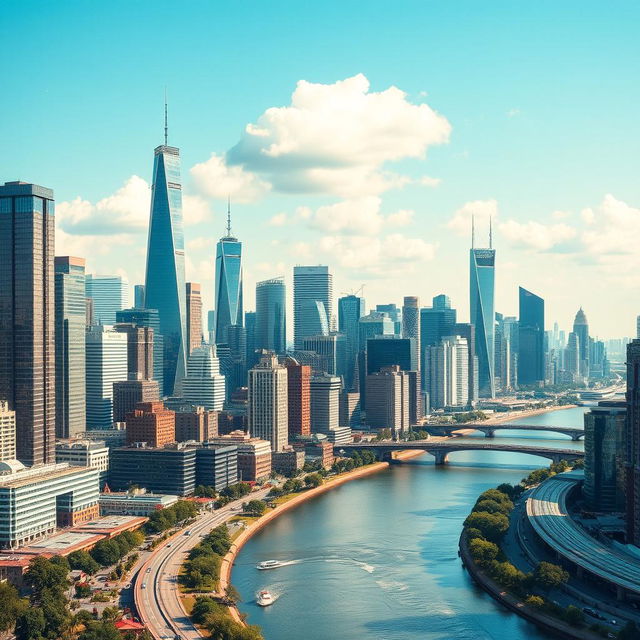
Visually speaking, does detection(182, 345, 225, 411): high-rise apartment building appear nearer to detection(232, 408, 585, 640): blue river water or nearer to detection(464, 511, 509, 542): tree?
detection(232, 408, 585, 640): blue river water

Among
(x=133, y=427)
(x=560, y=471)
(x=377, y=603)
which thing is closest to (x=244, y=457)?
(x=133, y=427)

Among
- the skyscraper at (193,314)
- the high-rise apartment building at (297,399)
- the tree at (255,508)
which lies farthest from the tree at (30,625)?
the skyscraper at (193,314)

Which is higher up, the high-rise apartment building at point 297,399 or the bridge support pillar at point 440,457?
the high-rise apartment building at point 297,399

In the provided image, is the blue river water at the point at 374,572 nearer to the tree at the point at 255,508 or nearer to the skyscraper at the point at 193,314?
the tree at the point at 255,508

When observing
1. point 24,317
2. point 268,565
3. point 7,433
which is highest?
point 24,317

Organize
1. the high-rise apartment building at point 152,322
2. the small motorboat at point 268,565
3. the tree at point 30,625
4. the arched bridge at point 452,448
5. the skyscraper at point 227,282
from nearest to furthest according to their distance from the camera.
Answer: the tree at point 30,625 < the small motorboat at point 268,565 < the arched bridge at point 452,448 < the high-rise apartment building at point 152,322 < the skyscraper at point 227,282

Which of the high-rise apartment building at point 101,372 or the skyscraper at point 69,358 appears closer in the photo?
the skyscraper at point 69,358

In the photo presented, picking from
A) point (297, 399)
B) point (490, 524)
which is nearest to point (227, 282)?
point (297, 399)

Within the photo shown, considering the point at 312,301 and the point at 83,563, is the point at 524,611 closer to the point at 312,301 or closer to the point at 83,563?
the point at 83,563
